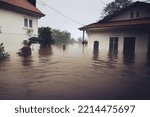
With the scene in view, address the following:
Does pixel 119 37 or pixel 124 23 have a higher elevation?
pixel 124 23

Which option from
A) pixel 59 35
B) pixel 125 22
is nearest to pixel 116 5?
pixel 125 22

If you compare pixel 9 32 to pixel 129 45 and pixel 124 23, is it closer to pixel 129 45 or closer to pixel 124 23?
pixel 124 23

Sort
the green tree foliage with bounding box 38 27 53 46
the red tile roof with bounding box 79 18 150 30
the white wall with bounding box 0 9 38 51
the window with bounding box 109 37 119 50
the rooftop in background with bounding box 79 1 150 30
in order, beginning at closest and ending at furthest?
the white wall with bounding box 0 9 38 51 → the green tree foliage with bounding box 38 27 53 46 → the red tile roof with bounding box 79 18 150 30 → the rooftop in background with bounding box 79 1 150 30 → the window with bounding box 109 37 119 50

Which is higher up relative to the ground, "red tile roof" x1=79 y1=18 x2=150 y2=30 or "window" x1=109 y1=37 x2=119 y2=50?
"red tile roof" x1=79 y1=18 x2=150 y2=30

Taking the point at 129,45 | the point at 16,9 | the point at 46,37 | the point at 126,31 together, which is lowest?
the point at 129,45

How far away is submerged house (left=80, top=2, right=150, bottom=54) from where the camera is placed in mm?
14914

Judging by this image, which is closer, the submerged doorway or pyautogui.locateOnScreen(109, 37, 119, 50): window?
the submerged doorway

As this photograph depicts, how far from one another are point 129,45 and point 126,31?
1152 millimetres

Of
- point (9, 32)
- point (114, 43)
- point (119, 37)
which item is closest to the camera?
point (9, 32)

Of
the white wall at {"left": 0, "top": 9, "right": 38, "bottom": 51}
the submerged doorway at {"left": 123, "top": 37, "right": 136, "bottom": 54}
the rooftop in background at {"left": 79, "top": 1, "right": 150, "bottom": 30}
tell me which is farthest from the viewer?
the submerged doorway at {"left": 123, "top": 37, "right": 136, "bottom": 54}

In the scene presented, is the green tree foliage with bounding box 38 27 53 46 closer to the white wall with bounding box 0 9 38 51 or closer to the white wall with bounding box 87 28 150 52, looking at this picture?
the white wall with bounding box 0 9 38 51

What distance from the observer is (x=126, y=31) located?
1606 cm

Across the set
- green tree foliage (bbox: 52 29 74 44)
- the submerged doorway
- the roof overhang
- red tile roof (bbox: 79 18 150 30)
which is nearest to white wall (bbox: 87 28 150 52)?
the submerged doorway

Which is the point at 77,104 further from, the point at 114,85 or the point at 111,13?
the point at 111,13
